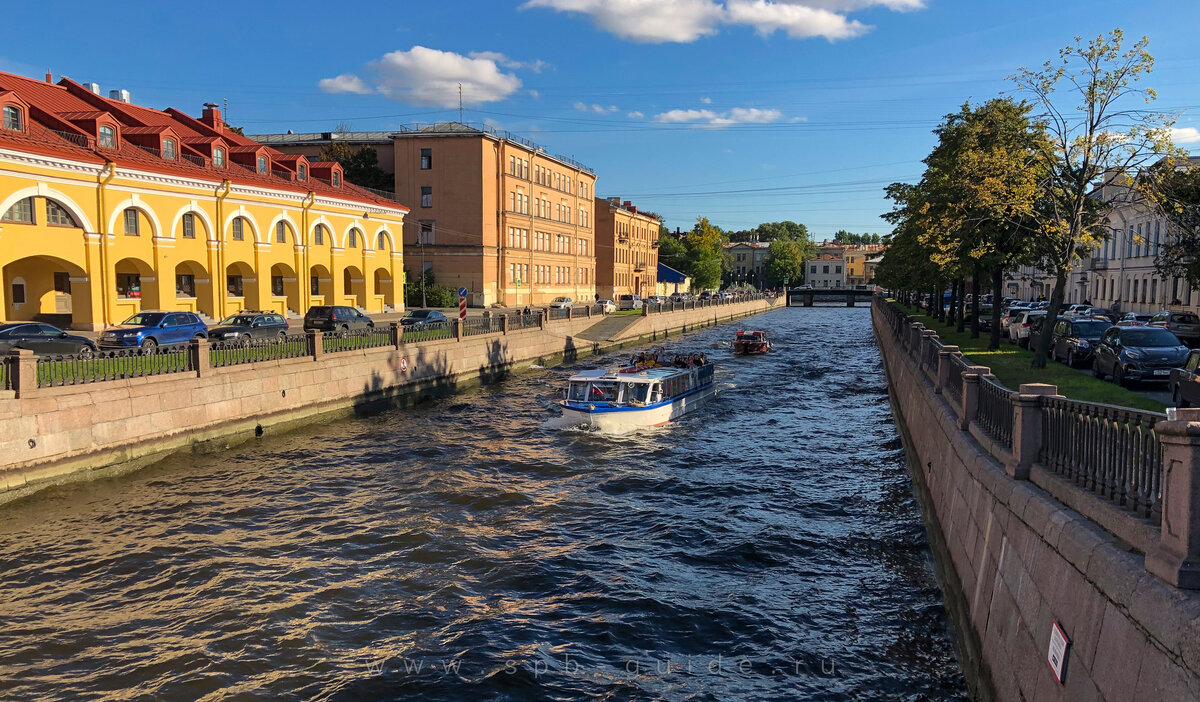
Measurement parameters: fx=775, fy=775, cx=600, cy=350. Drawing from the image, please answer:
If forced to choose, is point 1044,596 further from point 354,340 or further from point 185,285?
point 185,285

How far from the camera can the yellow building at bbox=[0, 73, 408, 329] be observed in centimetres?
3247

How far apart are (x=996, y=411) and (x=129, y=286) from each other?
4188 cm

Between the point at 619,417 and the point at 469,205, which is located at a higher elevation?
the point at 469,205

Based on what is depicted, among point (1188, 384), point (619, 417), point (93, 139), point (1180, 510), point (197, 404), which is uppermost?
point (93, 139)

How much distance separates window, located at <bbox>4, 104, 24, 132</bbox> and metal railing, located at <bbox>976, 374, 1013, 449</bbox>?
3779cm

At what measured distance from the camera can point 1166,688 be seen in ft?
16.6

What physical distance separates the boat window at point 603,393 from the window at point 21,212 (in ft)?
79.9

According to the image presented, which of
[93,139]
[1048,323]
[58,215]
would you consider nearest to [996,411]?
[1048,323]

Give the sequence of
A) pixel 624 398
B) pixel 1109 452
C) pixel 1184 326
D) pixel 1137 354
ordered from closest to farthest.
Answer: pixel 1109 452 < pixel 1137 354 < pixel 624 398 < pixel 1184 326

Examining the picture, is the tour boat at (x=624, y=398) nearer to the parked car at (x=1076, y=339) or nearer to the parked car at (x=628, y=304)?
the parked car at (x=1076, y=339)

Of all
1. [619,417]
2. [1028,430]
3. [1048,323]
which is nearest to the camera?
[1028,430]

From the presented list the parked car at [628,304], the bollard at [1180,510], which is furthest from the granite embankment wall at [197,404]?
the parked car at [628,304]

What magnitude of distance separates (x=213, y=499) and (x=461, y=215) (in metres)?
52.8

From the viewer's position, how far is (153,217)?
37.5m
